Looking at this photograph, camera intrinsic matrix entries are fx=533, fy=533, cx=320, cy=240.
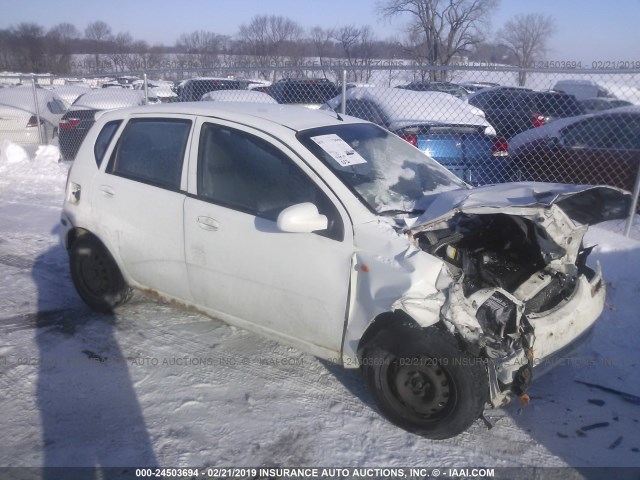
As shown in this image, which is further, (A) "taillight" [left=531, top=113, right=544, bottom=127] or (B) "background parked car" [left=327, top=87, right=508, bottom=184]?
(A) "taillight" [left=531, top=113, right=544, bottom=127]

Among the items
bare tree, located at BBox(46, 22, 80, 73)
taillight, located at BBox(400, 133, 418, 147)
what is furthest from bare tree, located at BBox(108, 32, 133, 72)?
taillight, located at BBox(400, 133, 418, 147)

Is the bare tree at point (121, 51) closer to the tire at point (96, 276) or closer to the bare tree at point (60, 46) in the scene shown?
the bare tree at point (60, 46)

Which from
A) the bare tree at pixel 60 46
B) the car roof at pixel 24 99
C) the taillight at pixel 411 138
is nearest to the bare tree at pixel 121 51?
the bare tree at pixel 60 46

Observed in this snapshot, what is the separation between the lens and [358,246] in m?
3.01

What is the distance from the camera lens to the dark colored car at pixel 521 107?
9.82 meters

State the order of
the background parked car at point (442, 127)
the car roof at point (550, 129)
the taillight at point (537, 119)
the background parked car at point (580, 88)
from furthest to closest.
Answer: the background parked car at point (580, 88) → the taillight at point (537, 119) → the car roof at point (550, 129) → the background parked car at point (442, 127)

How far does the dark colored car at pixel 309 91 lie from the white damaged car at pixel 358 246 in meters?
7.39

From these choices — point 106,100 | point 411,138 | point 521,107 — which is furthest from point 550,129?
point 106,100

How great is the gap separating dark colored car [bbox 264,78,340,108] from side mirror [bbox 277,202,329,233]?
8.25 meters

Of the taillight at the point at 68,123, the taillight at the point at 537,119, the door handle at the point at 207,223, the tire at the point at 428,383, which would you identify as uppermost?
the taillight at the point at 537,119

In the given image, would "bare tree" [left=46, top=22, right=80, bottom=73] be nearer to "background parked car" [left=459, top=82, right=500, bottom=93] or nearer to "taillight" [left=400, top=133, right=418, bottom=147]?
"background parked car" [left=459, top=82, right=500, bottom=93]

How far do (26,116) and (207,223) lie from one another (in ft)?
31.5

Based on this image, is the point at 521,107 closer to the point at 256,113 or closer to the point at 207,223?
the point at 256,113

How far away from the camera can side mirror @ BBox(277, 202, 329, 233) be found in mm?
2979
